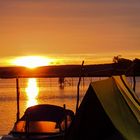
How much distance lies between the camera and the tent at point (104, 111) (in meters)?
10.2

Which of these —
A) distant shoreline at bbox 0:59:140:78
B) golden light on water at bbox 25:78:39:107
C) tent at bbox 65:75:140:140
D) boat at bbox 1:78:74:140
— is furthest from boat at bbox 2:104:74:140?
golden light on water at bbox 25:78:39:107

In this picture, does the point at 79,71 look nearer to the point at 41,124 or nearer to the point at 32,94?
the point at 41,124

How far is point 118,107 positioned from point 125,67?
2851 mm

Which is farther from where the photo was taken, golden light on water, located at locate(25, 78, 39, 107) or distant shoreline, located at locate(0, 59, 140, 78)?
golden light on water, located at locate(25, 78, 39, 107)

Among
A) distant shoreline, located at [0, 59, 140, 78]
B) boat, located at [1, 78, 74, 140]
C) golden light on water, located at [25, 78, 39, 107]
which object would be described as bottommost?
golden light on water, located at [25, 78, 39, 107]

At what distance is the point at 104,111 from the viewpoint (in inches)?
415

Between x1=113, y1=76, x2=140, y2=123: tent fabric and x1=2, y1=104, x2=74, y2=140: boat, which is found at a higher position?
x1=113, y1=76, x2=140, y2=123: tent fabric

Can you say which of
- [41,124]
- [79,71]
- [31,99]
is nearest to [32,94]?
[31,99]

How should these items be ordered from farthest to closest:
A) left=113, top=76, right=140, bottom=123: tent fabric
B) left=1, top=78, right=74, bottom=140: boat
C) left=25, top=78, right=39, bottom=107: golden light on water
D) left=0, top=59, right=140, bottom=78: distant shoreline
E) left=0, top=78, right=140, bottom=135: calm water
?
left=25, top=78, right=39, bottom=107: golden light on water
left=0, top=78, right=140, bottom=135: calm water
left=1, top=78, right=74, bottom=140: boat
left=0, top=59, right=140, bottom=78: distant shoreline
left=113, top=76, right=140, bottom=123: tent fabric

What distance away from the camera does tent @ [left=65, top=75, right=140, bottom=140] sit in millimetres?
10156

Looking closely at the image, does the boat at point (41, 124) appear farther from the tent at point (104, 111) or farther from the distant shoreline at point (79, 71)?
the tent at point (104, 111)

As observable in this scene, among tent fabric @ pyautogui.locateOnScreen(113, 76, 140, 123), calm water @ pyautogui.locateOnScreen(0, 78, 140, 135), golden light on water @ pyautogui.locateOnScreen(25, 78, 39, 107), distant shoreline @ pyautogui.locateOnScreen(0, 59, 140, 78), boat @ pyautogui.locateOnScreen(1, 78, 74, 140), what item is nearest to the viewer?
tent fabric @ pyautogui.locateOnScreen(113, 76, 140, 123)

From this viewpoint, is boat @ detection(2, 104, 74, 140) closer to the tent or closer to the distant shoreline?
the distant shoreline

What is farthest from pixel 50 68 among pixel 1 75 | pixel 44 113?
pixel 44 113
